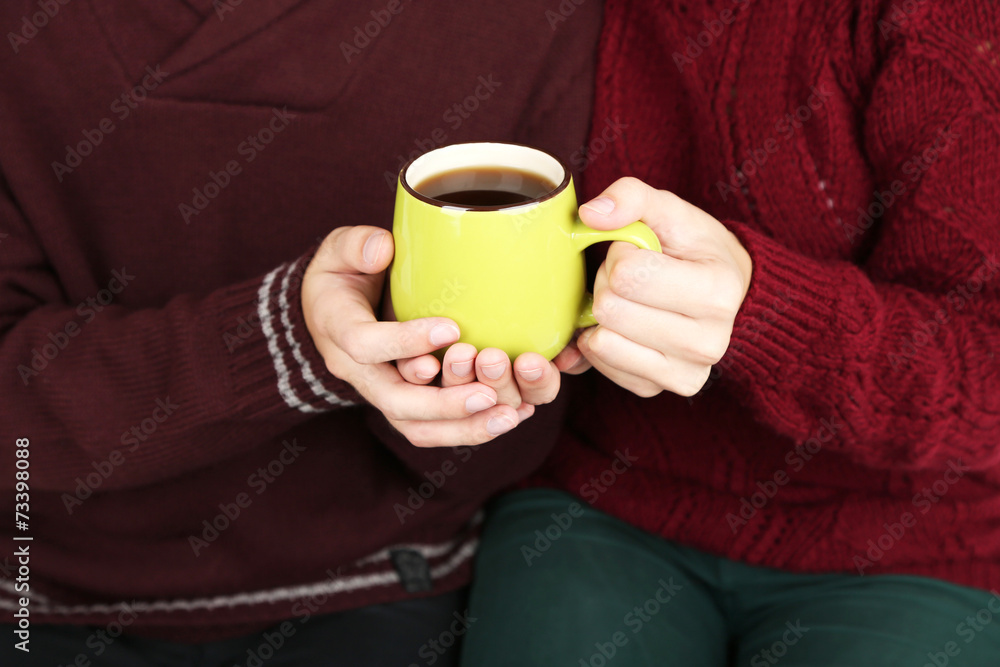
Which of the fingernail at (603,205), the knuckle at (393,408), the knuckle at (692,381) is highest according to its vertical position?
the fingernail at (603,205)

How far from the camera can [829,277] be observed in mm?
816

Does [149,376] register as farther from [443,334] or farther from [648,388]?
[648,388]

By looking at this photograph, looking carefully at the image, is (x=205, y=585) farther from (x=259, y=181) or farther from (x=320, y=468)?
(x=259, y=181)

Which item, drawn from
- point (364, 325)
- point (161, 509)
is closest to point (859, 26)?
point (364, 325)

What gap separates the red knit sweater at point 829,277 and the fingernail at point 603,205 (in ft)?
0.65

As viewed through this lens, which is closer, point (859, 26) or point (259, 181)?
point (859, 26)

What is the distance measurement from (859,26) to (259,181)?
0.73m

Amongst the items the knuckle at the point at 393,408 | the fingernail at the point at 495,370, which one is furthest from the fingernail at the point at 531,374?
the knuckle at the point at 393,408

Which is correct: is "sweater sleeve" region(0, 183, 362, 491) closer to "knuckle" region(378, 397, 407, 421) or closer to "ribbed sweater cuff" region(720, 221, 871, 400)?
"knuckle" region(378, 397, 407, 421)

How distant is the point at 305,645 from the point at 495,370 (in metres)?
0.58

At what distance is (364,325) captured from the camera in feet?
2.29

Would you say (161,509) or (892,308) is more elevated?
(892,308)

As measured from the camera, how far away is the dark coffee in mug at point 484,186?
0.71 m

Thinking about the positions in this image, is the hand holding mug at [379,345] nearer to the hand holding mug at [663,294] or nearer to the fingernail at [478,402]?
the fingernail at [478,402]
